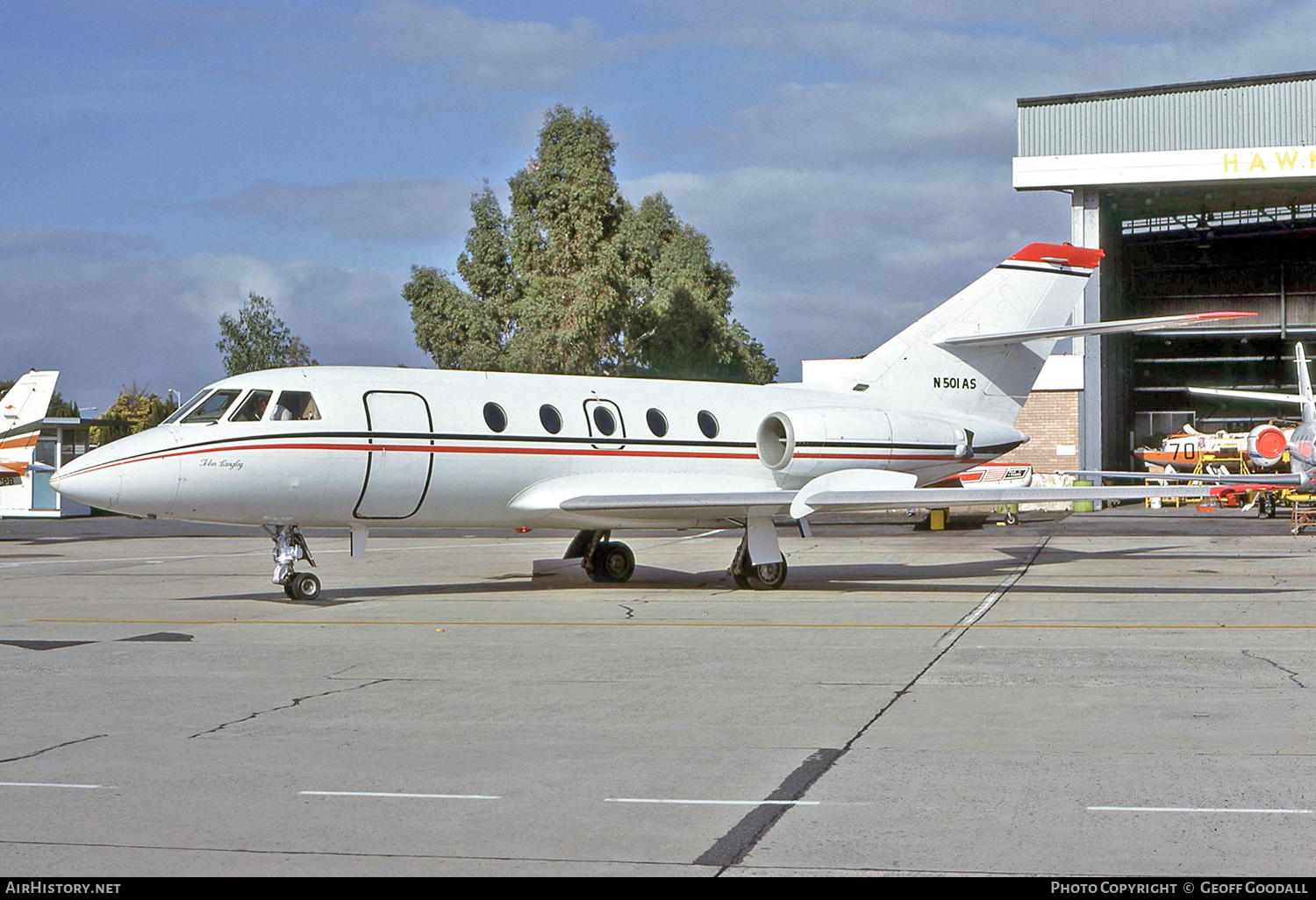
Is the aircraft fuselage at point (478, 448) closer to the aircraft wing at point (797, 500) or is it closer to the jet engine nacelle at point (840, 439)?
the jet engine nacelle at point (840, 439)

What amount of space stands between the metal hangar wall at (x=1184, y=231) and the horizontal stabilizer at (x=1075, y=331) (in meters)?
28.1

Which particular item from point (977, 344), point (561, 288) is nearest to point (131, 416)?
point (561, 288)

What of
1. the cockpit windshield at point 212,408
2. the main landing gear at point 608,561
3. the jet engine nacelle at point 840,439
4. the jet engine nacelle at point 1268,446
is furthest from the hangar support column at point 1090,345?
the cockpit windshield at point 212,408

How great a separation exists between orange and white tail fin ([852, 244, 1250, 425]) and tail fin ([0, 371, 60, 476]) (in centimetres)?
2310

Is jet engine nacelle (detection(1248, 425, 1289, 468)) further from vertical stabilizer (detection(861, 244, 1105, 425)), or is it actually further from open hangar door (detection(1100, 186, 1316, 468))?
vertical stabilizer (detection(861, 244, 1105, 425))

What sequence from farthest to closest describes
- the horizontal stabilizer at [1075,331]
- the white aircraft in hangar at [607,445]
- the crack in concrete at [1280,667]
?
the horizontal stabilizer at [1075,331] → the white aircraft in hangar at [607,445] → the crack in concrete at [1280,667]

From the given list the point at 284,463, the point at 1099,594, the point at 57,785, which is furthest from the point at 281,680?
the point at 1099,594

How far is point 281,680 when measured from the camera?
1050 cm

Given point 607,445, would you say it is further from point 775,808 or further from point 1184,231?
point 1184,231

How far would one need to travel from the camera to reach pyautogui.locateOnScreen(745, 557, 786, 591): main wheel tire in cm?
1862

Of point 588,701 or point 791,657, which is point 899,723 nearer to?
point 588,701

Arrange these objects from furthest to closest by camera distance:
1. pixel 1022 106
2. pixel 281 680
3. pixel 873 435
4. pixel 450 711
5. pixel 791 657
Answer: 1. pixel 1022 106
2. pixel 873 435
3. pixel 791 657
4. pixel 281 680
5. pixel 450 711

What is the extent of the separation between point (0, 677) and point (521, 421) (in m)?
8.10

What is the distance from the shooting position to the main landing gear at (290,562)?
54.6 feet
